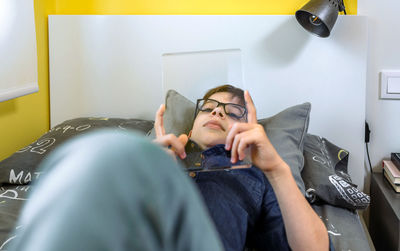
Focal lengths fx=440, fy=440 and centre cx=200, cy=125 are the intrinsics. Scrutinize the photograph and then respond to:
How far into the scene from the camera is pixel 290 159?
1368mm

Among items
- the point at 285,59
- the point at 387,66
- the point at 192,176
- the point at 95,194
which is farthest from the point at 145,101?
the point at 95,194

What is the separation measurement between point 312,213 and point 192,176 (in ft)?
0.91

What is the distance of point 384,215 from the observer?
1510 millimetres

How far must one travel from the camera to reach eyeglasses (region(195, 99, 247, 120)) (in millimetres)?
982

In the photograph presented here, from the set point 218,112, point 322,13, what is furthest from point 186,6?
point 218,112

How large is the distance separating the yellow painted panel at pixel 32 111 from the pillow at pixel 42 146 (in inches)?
8.2

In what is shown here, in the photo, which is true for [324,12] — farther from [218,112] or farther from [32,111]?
[32,111]

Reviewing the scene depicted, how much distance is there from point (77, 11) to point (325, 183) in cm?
128

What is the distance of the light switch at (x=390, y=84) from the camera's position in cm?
170

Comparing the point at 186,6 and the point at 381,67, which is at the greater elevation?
the point at 186,6

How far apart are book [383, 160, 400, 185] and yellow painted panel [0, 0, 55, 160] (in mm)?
1405

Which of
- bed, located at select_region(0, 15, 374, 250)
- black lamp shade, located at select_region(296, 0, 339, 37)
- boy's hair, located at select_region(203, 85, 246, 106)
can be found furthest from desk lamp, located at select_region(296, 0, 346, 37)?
boy's hair, located at select_region(203, 85, 246, 106)

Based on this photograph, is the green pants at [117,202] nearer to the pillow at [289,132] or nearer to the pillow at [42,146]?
the pillow at [289,132]

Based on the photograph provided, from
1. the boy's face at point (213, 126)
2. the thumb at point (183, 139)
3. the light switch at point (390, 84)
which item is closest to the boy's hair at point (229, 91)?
the boy's face at point (213, 126)
